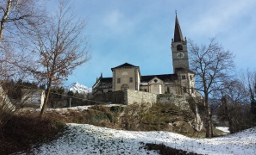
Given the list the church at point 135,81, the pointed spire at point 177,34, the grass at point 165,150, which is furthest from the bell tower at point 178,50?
the grass at point 165,150

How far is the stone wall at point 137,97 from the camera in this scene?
93.1ft

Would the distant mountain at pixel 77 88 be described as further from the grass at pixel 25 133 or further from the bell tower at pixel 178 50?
the bell tower at pixel 178 50

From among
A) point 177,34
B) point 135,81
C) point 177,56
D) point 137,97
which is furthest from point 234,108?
point 177,34

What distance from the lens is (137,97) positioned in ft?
97.2

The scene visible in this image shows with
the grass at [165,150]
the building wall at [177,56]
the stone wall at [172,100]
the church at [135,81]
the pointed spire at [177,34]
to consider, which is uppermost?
the pointed spire at [177,34]

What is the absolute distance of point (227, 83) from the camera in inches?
728

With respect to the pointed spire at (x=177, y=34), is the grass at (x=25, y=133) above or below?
below

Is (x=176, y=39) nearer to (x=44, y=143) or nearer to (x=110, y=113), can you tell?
(x=110, y=113)

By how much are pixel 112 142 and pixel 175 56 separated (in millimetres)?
54731

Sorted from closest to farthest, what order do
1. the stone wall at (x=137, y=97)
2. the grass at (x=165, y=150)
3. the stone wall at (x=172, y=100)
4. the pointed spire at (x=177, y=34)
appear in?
1. the grass at (x=165, y=150)
2. the stone wall at (x=137, y=97)
3. the stone wall at (x=172, y=100)
4. the pointed spire at (x=177, y=34)

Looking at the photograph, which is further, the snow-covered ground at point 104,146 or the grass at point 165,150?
the snow-covered ground at point 104,146

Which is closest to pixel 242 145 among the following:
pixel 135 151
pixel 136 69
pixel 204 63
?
pixel 135 151

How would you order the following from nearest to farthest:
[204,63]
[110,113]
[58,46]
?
[58,46] → [204,63] → [110,113]

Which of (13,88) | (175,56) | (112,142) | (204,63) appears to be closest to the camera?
(13,88)
